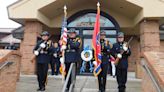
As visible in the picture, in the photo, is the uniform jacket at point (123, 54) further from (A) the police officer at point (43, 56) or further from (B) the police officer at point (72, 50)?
(A) the police officer at point (43, 56)

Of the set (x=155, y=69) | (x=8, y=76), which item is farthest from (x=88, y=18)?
(x=155, y=69)

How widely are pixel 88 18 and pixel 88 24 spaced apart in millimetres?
394

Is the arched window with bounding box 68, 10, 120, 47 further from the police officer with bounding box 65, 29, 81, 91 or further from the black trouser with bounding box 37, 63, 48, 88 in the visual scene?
the police officer with bounding box 65, 29, 81, 91

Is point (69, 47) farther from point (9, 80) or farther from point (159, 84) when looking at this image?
point (159, 84)

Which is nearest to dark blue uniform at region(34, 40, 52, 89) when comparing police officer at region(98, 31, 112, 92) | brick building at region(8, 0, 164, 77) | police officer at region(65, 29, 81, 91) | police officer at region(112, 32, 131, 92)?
police officer at region(65, 29, 81, 91)

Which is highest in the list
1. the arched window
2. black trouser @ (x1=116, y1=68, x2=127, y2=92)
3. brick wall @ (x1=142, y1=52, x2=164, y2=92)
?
the arched window

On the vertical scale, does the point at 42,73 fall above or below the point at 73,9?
below

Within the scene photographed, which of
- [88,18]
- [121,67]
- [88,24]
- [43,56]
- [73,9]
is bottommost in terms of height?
[121,67]

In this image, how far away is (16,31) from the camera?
691 inches

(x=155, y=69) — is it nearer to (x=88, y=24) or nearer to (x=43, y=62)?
(x=43, y=62)

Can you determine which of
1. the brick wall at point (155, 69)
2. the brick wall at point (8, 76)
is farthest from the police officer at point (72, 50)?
the brick wall at point (155, 69)

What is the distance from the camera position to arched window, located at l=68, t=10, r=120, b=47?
1529 centimetres

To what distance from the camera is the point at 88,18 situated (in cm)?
1555

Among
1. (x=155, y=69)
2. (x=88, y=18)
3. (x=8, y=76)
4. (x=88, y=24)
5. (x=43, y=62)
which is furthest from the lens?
(x=88, y=18)
